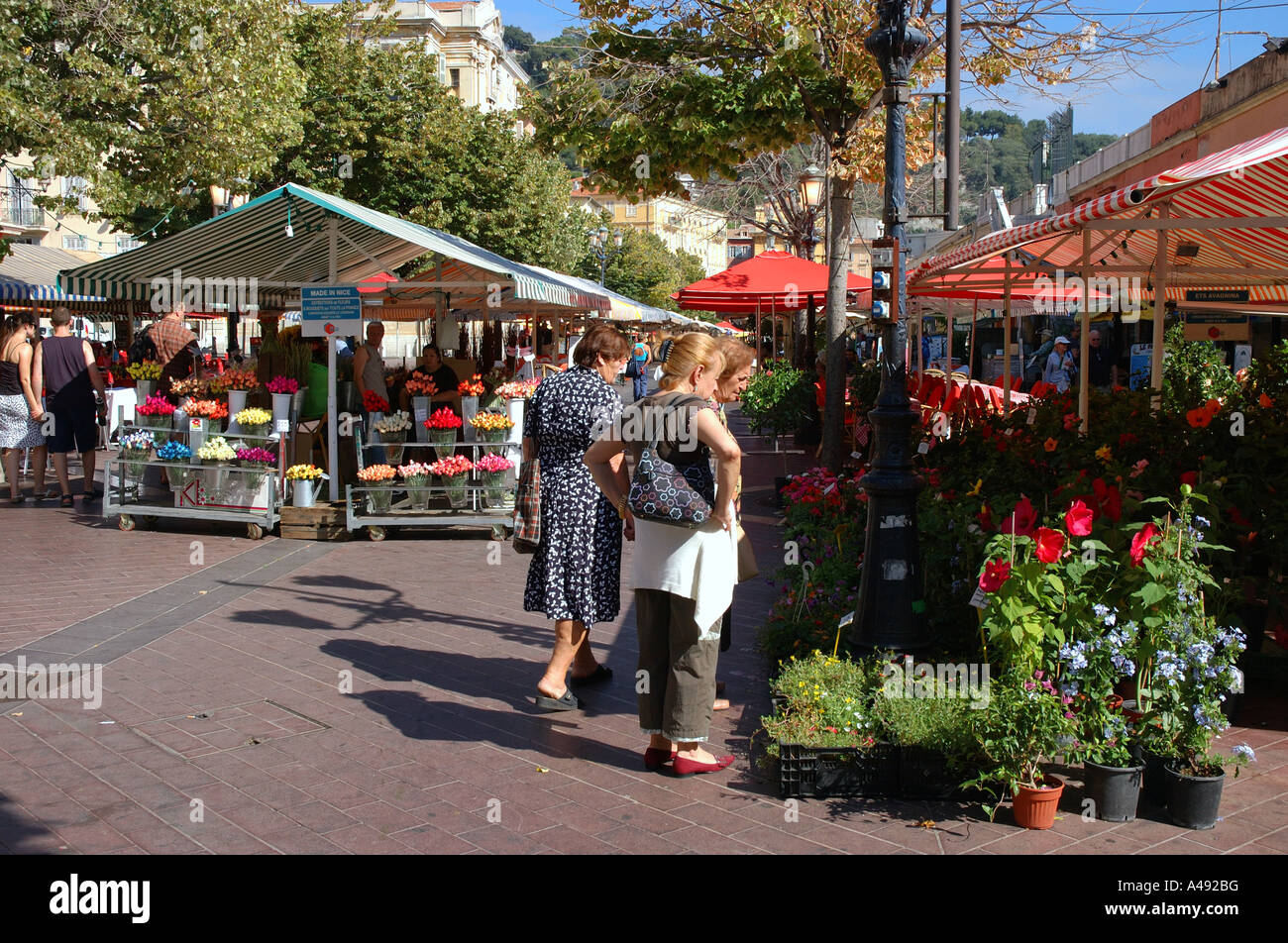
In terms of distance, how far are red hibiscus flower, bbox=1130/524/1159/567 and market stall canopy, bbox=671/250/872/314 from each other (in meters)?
10.8

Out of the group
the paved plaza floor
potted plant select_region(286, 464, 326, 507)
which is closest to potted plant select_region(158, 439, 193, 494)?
potted plant select_region(286, 464, 326, 507)

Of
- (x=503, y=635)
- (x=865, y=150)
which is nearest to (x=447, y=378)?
(x=865, y=150)

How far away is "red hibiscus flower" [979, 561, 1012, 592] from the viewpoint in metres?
4.09

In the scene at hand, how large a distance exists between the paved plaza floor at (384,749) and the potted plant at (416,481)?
2.09 m

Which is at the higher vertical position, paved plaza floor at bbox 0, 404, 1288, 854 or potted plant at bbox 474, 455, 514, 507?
potted plant at bbox 474, 455, 514, 507

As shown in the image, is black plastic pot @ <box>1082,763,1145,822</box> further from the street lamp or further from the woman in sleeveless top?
the street lamp

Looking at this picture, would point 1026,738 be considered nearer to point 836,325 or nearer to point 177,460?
point 836,325

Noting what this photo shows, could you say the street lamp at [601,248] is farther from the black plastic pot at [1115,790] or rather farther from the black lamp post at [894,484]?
the black plastic pot at [1115,790]

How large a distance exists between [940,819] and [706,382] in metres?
1.80

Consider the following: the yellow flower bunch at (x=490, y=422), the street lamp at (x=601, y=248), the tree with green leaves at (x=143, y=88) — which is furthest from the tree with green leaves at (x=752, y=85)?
the street lamp at (x=601, y=248)

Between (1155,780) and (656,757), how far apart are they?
183 centimetres
